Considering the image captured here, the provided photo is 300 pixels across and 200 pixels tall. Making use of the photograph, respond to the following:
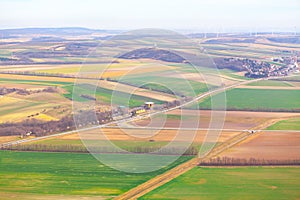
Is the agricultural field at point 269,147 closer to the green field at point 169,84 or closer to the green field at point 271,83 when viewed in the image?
the green field at point 169,84

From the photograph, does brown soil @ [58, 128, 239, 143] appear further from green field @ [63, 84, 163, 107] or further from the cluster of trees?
green field @ [63, 84, 163, 107]

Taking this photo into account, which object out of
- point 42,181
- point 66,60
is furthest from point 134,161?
point 66,60

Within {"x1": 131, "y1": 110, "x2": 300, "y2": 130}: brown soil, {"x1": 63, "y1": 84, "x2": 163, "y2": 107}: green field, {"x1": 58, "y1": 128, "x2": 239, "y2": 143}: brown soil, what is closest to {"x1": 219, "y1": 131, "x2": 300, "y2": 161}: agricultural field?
{"x1": 58, "y1": 128, "x2": 239, "y2": 143}: brown soil

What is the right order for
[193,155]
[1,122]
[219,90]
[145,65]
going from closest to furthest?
[193,155] < [1,122] < [219,90] < [145,65]

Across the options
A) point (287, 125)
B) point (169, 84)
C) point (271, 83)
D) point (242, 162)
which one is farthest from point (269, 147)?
point (271, 83)

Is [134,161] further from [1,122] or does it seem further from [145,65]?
[145,65]

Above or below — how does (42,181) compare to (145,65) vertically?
below

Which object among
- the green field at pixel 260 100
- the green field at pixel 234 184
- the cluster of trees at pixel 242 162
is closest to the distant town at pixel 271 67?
the green field at pixel 260 100
